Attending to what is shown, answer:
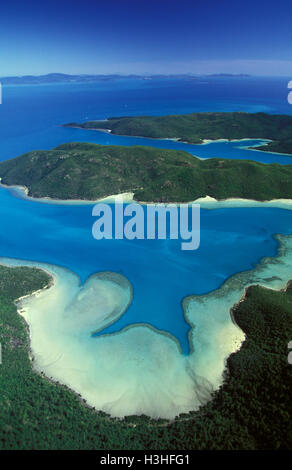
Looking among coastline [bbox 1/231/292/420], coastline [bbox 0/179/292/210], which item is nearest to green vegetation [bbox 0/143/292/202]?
coastline [bbox 0/179/292/210]

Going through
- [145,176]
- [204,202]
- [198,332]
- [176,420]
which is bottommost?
[176,420]

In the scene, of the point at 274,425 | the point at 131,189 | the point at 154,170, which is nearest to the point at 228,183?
the point at 154,170

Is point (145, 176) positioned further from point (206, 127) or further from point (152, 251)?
point (206, 127)

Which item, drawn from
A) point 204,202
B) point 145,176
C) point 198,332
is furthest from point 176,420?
point 145,176

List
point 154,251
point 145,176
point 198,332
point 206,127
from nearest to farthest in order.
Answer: point 198,332 < point 154,251 < point 145,176 < point 206,127

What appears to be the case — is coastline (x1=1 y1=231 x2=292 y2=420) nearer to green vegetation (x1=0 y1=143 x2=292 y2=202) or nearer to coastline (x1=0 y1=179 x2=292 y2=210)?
coastline (x1=0 y1=179 x2=292 y2=210)
